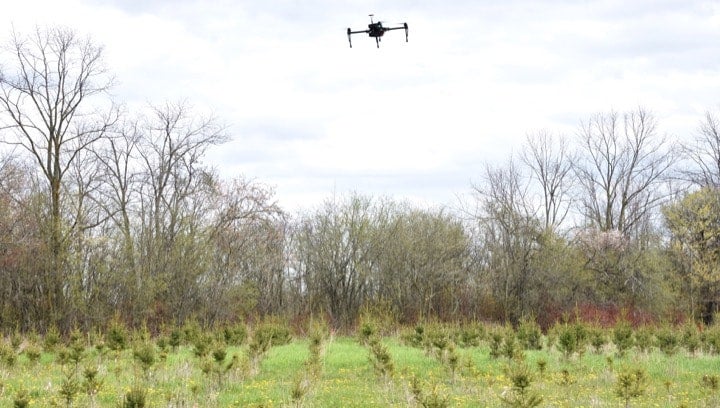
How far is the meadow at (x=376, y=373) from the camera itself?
1195 cm

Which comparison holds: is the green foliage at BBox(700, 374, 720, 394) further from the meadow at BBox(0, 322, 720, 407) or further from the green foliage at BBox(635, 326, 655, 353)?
the green foliage at BBox(635, 326, 655, 353)

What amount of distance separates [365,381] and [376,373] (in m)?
Answer: 0.46

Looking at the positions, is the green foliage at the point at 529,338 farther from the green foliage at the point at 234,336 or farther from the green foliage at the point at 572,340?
the green foliage at the point at 234,336

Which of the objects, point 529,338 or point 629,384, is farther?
point 529,338

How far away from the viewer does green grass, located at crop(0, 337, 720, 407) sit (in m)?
12.5

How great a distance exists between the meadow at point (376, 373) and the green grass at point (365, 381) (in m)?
0.04

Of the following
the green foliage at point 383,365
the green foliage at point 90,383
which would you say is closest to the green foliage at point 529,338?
the green foliage at point 383,365

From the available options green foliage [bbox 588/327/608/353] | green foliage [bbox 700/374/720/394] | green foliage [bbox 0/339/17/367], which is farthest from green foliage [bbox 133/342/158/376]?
green foliage [bbox 588/327/608/353]

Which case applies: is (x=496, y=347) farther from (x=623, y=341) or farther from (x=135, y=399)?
(x=135, y=399)

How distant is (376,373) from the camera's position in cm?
1536

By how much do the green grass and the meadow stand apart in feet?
0.13

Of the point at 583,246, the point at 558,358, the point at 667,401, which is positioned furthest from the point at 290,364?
the point at 583,246

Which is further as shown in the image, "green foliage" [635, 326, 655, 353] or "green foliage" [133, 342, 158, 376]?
"green foliage" [635, 326, 655, 353]

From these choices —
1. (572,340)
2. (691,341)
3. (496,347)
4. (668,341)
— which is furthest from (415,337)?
(691,341)
